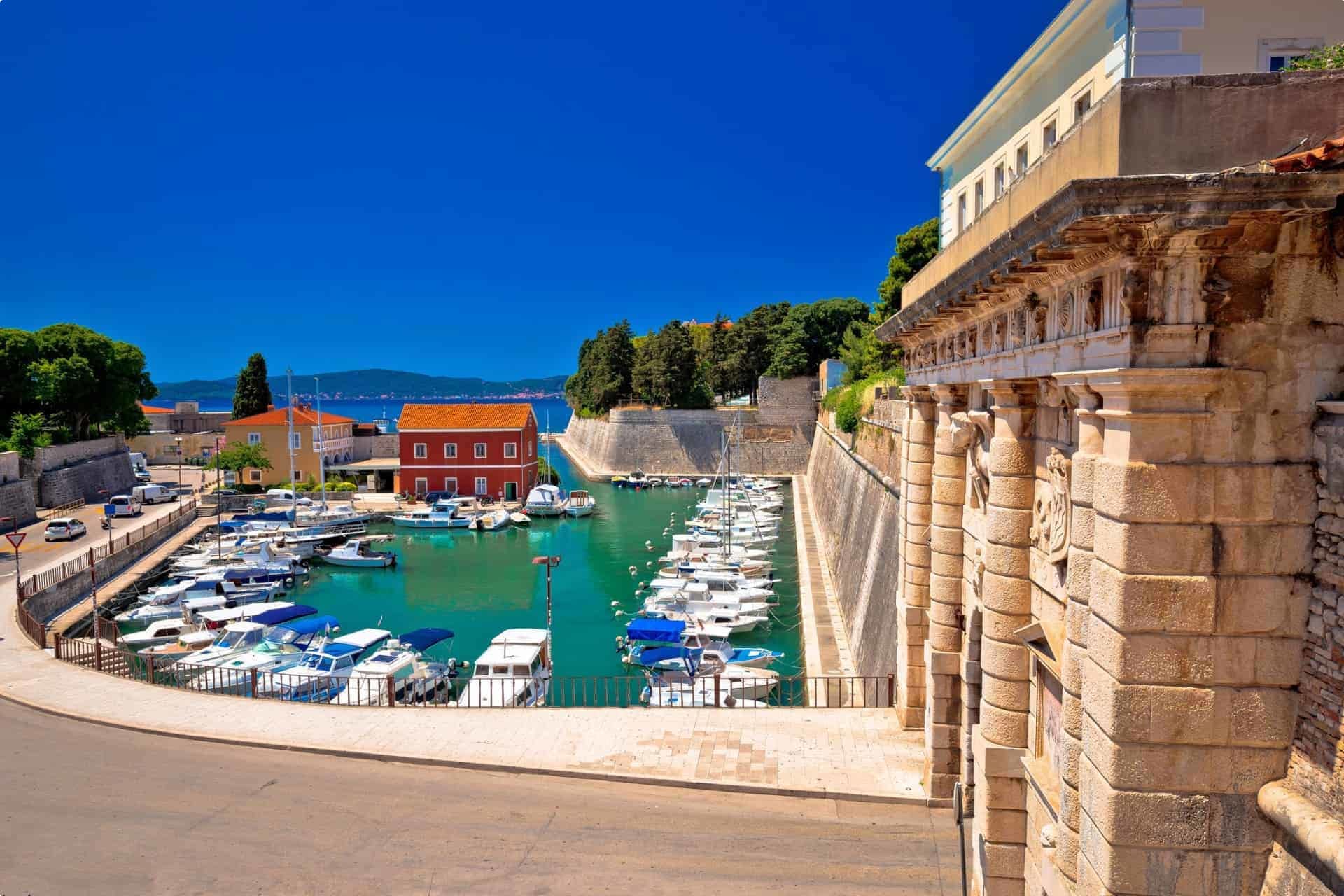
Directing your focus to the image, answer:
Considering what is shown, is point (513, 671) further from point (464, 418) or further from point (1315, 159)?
point (464, 418)

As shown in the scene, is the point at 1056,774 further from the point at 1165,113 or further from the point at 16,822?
the point at 16,822

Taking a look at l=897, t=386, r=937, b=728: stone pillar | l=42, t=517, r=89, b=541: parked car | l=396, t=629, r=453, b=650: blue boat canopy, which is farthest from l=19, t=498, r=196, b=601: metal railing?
l=897, t=386, r=937, b=728: stone pillar

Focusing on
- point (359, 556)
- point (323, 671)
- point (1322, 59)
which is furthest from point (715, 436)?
point (1322, 59)

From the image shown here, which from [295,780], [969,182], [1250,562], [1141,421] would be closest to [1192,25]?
[1141,421]

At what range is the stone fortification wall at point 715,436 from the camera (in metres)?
63.5

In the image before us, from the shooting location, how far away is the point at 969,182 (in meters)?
12.3

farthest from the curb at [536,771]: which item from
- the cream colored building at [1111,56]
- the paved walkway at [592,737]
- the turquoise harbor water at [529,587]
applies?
the turquoise harbor water at [529,587]

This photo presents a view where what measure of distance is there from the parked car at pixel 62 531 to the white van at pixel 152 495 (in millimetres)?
9683

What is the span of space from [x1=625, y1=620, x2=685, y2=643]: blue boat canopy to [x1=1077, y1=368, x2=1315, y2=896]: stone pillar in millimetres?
19244

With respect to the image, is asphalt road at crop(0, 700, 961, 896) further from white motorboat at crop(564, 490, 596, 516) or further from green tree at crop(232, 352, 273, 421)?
green tree at crop(232, 352, 273, 421)

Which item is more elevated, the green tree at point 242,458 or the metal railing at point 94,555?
the green tree at point 242,458

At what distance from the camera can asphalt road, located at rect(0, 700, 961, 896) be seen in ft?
29.6

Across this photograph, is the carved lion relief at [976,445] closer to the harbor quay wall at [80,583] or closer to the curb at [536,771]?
the curb at [536,771]

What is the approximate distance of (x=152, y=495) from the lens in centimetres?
4650
